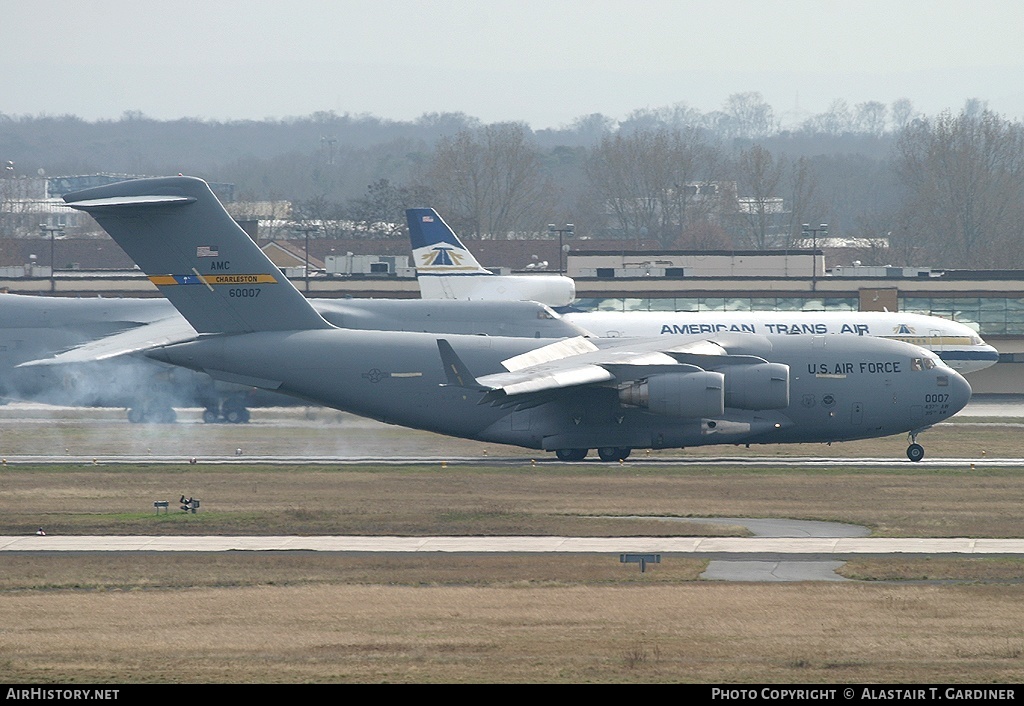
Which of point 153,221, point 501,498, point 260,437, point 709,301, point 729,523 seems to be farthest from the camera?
point 709,301

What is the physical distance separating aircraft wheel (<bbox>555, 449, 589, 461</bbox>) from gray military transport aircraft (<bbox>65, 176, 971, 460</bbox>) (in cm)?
6

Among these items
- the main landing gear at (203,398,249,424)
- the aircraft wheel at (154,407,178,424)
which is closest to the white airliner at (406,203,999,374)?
the main landing gear at (203,398,249,424)

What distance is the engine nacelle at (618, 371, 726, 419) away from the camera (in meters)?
41.2

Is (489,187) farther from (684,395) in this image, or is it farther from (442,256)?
(684,395)

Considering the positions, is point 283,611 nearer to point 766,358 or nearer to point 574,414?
point 574,414

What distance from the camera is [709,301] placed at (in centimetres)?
8325

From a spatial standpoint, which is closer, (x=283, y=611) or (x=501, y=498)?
(x=283, y=611)

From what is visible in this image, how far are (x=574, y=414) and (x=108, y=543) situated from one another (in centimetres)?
1690

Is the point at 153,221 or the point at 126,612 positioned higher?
the point at 153,221

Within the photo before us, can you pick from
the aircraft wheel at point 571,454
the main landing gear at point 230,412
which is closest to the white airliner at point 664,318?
the aircraft wheel at point 571,454

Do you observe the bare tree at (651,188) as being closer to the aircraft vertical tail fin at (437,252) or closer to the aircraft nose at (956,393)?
the aircraft vertical tail fin at (437,252)

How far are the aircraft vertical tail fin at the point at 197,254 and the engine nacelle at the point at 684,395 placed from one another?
407 inches
